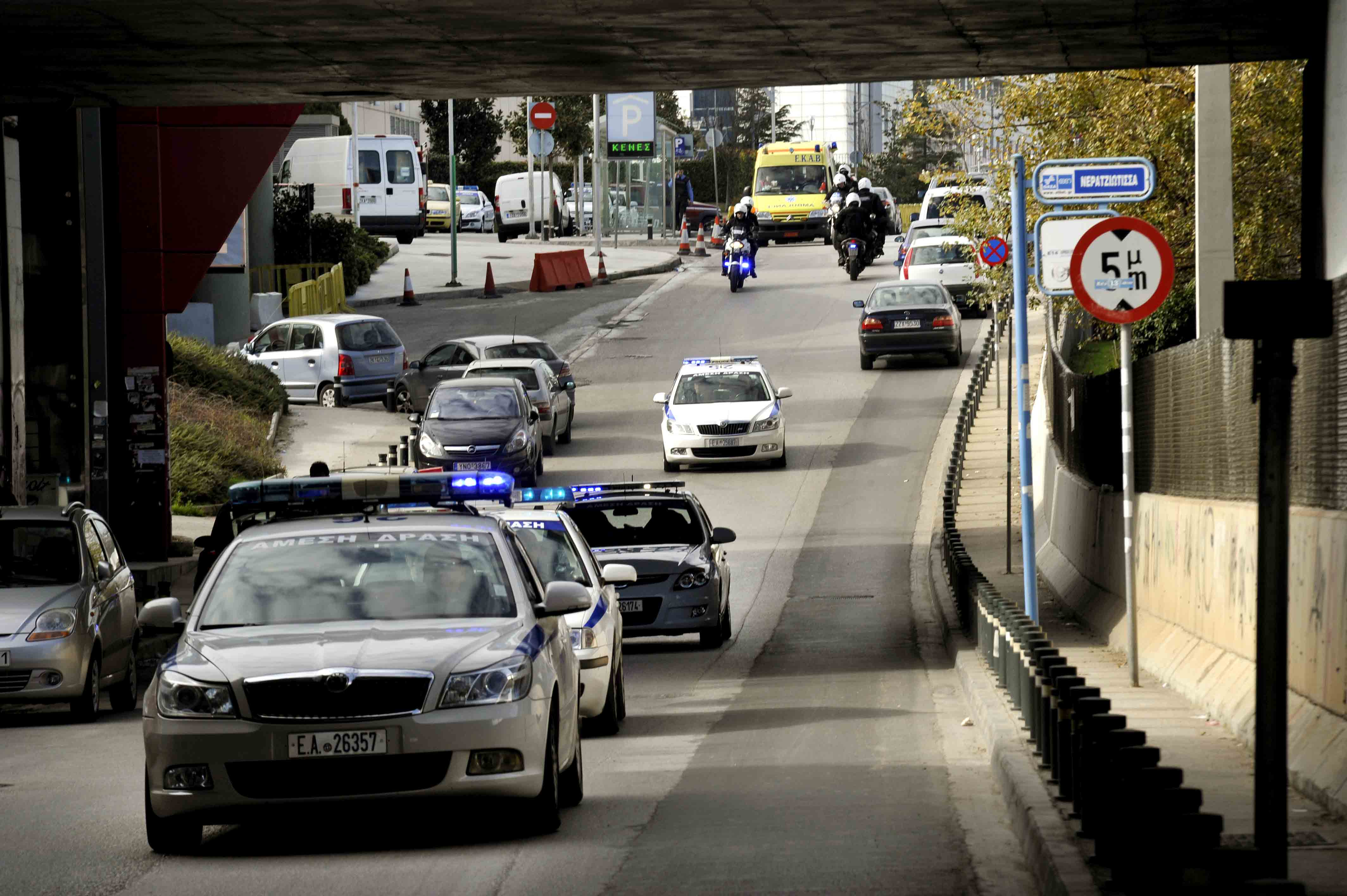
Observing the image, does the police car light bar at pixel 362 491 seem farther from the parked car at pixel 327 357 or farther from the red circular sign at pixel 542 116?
the red circular sign at pixel 542 116

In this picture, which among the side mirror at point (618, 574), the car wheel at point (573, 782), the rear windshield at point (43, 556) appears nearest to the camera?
the car wheel at point (573, 782)

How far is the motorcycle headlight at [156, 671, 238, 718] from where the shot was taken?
8.37 m

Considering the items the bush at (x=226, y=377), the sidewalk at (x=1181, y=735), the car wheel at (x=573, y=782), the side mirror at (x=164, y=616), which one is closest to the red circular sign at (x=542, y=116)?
the bush at (x=226, y=377)

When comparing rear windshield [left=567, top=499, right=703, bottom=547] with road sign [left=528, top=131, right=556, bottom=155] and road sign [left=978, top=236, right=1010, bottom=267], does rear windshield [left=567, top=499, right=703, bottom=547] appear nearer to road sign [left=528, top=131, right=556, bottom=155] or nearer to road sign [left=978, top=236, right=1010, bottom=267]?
road sign [left=978, top=236, right=1010, bottom=267]

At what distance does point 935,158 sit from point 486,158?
37763 millimetres

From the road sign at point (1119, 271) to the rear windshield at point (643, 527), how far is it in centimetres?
713

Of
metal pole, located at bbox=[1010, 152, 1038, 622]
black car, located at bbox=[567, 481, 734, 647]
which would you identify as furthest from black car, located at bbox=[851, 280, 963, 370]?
metal pole, located at bbox=[1010, 152, 1038, 622]

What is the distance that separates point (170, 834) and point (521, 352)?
27.6 m

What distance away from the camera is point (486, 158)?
311 ft

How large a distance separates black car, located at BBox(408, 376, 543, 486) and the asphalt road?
15.8 feet

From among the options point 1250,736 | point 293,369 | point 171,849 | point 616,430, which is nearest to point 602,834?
point 171,849

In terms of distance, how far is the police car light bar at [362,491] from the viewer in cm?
1226

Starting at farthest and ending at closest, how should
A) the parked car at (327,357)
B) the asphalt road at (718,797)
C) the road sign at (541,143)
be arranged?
the road sign at (541,143), the parked car at (327,357), the asphalt road at (718,797)

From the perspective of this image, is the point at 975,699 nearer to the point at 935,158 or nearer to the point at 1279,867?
the point at 1279,867
